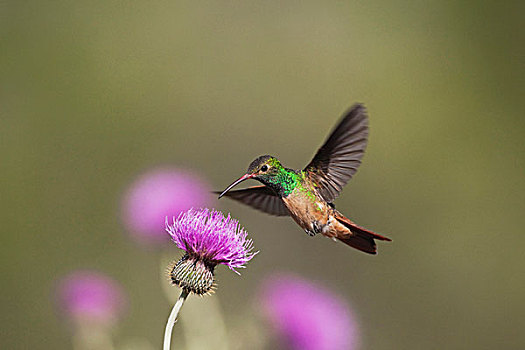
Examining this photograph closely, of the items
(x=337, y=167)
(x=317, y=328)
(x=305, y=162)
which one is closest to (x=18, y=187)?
(x=305, y=162)

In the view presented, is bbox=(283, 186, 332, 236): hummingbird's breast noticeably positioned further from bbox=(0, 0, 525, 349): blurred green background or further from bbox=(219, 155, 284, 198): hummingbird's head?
bbox=(0, 0, 525, 349): blurred green background

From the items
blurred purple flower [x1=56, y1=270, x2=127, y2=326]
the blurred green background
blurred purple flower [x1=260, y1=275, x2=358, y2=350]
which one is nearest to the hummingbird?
blurred purple flower [x1=260, y1=275, x2=358, y2=350]

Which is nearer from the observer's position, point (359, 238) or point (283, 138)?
point (359, 238)

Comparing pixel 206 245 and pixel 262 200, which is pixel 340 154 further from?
pixel 206 245

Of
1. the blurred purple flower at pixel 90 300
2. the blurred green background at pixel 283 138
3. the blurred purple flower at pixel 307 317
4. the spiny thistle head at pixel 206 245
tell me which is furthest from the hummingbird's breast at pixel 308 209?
the blurred green background at pixel 283 138

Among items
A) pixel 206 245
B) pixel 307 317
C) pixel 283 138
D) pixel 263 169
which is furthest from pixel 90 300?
pixel 283 138

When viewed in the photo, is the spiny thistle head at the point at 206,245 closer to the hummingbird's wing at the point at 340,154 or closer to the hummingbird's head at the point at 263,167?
the hummingbird's head at the point at 263,167

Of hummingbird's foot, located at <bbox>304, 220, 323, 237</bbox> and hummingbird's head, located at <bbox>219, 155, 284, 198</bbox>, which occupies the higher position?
hummingbird's head, located at <bbox>219, 155, 284, 198</bbox>
